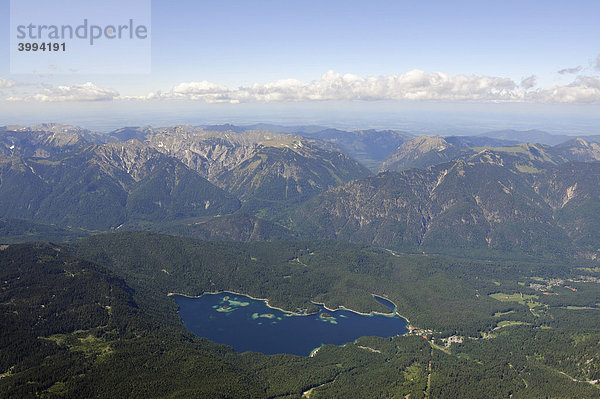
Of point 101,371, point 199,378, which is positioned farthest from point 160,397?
point 101,371

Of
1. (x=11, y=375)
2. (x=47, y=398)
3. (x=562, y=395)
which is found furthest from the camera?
(x=562, y=395)

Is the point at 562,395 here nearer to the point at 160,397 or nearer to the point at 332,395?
the point at 332,395

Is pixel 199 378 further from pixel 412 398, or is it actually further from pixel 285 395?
pixel 412 398

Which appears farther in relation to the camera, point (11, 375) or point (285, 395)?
point (285, 395)

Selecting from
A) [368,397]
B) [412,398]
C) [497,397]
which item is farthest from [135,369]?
[497,397]

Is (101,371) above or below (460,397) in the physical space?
above

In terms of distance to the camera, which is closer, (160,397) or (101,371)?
(160,397)

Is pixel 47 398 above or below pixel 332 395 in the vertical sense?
above

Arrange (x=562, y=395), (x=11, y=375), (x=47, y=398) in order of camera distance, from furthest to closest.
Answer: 1. (x=562, y=395)
2. (x=11, y=375)
3. (x=47, y=398)
